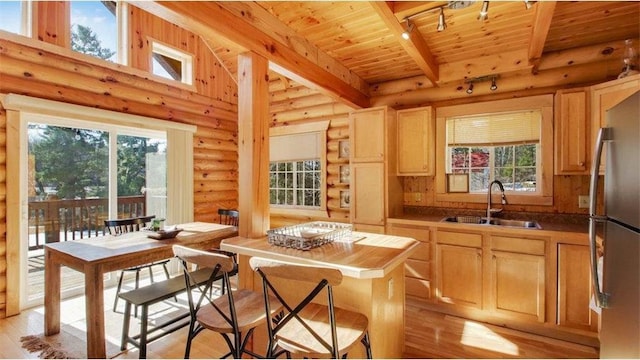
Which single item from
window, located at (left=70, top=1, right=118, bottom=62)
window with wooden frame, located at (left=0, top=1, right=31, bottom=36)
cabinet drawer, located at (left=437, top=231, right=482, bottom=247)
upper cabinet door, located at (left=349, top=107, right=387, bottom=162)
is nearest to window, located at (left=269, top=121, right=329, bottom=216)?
upper cabinet door, located at (left=349, top=107, right=387, bottom=162)

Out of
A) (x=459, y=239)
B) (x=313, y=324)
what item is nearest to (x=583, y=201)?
(x=459, y=239)

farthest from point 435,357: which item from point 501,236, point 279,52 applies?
point 279,52

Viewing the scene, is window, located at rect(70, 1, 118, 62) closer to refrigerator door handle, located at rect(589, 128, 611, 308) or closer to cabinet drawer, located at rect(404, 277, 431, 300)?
cabinet drawer, located at rect(404, 277, 431, 300)

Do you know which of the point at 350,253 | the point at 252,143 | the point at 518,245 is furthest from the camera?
the point at 518,245

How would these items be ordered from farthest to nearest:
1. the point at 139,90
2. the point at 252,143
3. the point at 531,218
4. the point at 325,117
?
the point at 325,117 < the point at 139,90 < the point at 531,218 < the point at 252,143

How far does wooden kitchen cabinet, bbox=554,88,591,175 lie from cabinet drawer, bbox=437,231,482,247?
3.42 ft

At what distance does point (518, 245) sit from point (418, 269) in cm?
99

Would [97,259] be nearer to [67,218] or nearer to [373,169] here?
[67,218]

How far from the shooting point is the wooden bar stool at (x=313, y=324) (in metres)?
1.34

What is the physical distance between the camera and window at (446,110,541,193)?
3.26 metres

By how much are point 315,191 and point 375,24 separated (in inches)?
101

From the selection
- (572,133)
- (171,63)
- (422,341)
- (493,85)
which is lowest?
(422,341)

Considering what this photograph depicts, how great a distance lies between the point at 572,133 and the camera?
283cm

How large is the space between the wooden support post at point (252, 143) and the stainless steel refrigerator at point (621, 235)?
200cm
